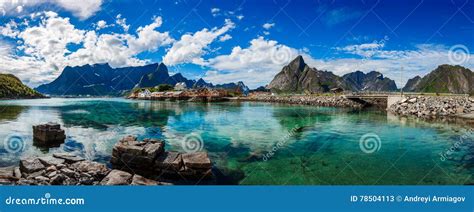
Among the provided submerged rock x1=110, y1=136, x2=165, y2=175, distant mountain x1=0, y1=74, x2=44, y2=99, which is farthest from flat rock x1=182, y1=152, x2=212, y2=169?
distant mountain x1=0, y1=74, x2=44, y2=99

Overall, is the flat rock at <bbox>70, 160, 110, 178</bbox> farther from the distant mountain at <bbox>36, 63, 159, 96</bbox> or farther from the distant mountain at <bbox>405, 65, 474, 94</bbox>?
the distant mountain at <bbox>36, 63, 159, 96</bbox>

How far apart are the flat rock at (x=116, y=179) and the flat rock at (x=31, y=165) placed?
2266mm

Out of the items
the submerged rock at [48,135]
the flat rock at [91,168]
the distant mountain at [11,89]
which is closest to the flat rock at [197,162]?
the flat rock at [91,168]

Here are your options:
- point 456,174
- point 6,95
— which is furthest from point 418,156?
point 6,95

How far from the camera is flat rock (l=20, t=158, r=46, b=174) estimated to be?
31.3 ft

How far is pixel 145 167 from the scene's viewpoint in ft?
36.9

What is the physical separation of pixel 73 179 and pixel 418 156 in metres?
14.3

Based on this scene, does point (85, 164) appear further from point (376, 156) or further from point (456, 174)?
point (456, 174)

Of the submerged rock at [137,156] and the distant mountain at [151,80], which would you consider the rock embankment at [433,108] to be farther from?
the distant mountain at [151,80]

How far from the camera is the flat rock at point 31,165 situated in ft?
31.3

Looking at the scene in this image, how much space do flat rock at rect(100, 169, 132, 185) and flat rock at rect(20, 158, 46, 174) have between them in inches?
89.2

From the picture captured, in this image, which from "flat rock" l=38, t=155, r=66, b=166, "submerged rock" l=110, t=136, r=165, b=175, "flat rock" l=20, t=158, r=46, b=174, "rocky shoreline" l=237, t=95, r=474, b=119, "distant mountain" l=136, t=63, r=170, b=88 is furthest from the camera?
"distant mountain" l=136, t=63, r=170, b=88
